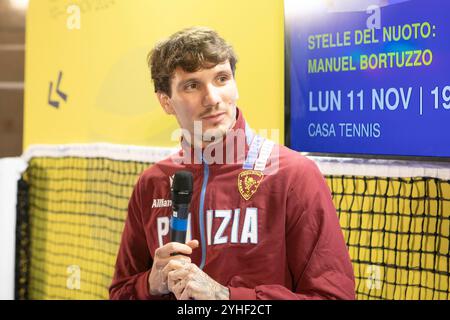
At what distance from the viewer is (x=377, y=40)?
182 centimetres

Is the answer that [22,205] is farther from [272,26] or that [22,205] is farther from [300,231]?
[300,231]

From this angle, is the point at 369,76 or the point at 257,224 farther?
the point at 369,76

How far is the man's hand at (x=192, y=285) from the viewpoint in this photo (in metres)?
1.57

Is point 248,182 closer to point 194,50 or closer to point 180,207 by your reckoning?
point 180,207

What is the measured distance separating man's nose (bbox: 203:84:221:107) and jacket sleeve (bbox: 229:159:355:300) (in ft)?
0.84

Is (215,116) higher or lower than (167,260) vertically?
higher

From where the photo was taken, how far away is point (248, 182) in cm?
173

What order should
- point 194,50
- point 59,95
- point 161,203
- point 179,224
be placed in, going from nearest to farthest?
point 179,224 < point 194,50 < point 161,203 < point 59,95

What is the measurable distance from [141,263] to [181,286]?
0.30 m

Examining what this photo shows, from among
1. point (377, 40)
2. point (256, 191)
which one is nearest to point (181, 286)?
point (256, 191)

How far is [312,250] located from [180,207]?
31cm

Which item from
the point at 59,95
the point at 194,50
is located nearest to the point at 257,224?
the point at 194,50

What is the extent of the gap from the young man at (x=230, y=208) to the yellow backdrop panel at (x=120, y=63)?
38 centimetres

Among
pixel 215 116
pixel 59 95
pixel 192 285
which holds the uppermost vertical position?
pixel 59 95
